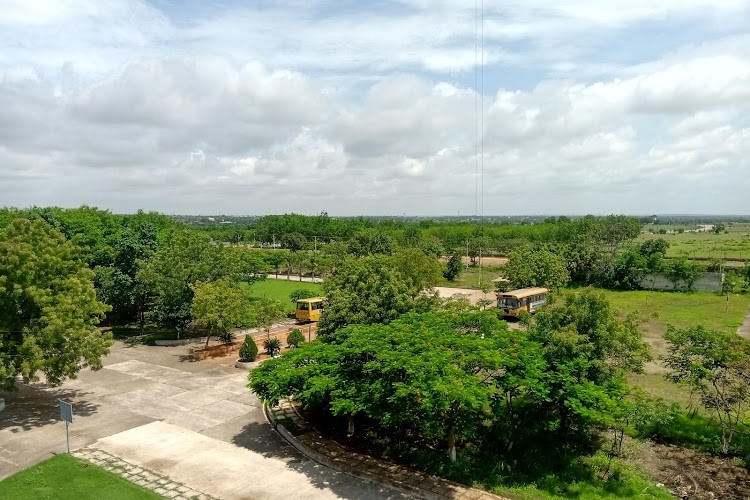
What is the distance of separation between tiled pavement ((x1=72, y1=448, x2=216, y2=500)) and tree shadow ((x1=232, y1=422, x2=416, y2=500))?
7.67 ft

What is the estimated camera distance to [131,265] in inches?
1109

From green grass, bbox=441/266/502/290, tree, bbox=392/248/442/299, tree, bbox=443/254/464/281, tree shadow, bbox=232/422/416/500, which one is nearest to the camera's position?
tree shadow, bbox=232/422/416/500

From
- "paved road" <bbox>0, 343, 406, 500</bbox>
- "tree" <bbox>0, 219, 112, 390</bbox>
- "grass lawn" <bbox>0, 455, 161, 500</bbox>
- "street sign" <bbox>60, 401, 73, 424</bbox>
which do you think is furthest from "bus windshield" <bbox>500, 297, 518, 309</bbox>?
"street sign" <bbox>60, 401, 73, 424</bbox>

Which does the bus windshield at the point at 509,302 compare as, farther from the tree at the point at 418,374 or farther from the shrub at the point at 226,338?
the tree at the point at 418,374

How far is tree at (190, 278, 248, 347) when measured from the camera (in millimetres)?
23375

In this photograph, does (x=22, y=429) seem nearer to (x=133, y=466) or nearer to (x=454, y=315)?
(x=133, y=466)

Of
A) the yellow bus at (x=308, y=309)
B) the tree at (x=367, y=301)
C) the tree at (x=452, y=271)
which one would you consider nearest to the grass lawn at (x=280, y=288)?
the yellow bus at (x=308, y=309)

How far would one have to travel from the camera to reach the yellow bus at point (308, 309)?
103 feet

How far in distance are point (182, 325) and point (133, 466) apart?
538 inches

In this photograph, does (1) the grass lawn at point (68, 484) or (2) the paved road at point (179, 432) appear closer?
(1) the grass lawn at point (68, 484)

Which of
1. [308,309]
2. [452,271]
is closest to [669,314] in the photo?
[452,271]

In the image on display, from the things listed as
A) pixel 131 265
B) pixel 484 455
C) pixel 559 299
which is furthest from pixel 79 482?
pixel 131 265

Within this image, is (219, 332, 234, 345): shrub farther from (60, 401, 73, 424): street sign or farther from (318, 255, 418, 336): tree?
(60, 401, 73, 424): street sign

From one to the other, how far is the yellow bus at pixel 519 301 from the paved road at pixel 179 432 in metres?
17.6
